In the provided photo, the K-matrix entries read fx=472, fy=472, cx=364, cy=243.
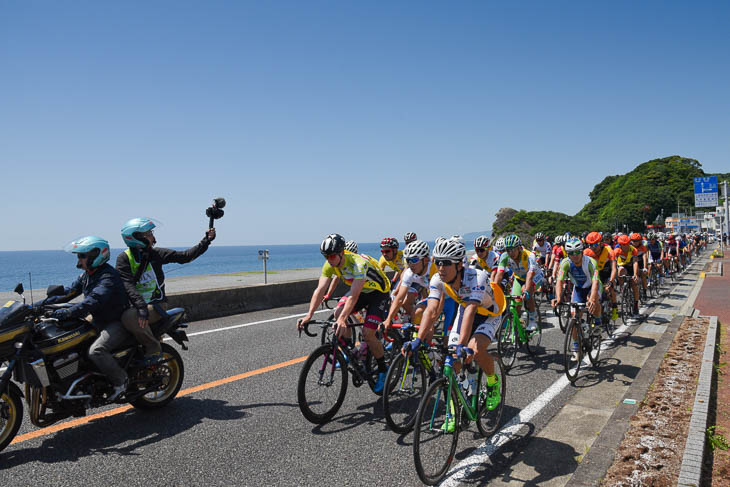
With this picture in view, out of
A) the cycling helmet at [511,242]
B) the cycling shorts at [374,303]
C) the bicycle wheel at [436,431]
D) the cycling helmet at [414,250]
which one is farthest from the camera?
the cycling helmet at [511,242]

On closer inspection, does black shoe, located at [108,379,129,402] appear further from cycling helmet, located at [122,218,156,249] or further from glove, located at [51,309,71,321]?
cycling helmet, located at [122,218,156,249]

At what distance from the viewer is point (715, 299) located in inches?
567

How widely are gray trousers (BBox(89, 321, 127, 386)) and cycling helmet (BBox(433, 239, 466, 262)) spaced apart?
3215 millimetres

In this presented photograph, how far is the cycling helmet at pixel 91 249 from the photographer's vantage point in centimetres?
464

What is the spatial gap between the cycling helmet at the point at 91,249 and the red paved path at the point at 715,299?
12.0m

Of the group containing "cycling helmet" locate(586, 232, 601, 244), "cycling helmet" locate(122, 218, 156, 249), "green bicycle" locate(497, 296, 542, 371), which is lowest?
"green bicycle" locate(497, 296, 542, 371)

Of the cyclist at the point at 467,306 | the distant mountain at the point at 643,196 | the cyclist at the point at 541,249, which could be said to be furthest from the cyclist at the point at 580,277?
the distant mountain at the point at 643,196

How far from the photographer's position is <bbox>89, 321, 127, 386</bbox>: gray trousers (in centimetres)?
445

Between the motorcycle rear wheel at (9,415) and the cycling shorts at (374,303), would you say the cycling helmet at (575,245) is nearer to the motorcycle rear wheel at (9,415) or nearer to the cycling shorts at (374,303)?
the cycling shorts at (374,303)

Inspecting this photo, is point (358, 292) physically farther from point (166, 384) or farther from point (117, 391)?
point (117, 391)

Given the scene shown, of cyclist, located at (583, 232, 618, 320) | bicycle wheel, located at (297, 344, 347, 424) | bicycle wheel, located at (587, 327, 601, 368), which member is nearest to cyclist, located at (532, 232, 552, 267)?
cyclist, located at (583, 232, 618, 320)

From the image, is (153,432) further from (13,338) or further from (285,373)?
(285,373)

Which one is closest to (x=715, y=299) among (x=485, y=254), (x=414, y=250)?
(x=485, y=254)

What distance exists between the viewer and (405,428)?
4574 mm
